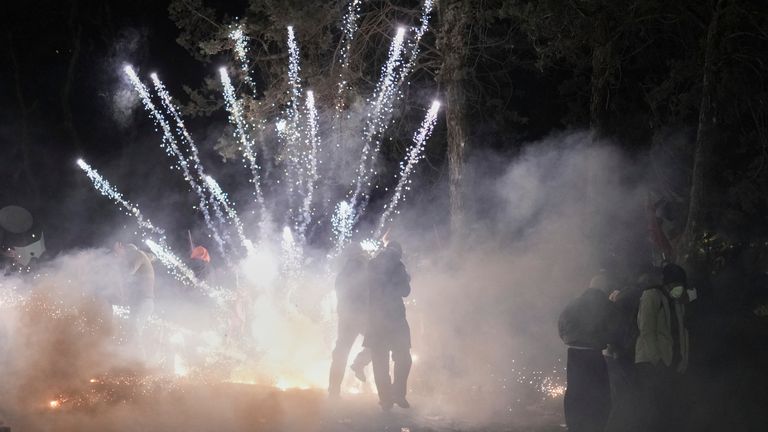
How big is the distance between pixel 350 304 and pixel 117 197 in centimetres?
1495

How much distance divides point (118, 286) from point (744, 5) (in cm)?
1019

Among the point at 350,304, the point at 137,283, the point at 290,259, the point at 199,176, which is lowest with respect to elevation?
the point at 350,304

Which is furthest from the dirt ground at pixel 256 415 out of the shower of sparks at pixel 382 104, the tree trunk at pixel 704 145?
the shower of sparks at pixel 382 104

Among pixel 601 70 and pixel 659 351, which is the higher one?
pixel 601 70

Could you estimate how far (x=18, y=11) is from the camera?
22844 millimetres

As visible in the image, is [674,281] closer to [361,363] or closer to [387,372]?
[387,372]

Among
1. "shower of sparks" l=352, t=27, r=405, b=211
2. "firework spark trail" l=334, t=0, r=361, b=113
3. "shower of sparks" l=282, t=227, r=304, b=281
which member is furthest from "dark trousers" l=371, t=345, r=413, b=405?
"shower of sparks" l=352, t=27, r=405, b=211

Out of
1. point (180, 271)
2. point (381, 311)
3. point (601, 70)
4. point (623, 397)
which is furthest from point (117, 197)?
point (623, 397)

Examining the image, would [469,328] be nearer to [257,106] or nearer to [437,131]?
[257,106]

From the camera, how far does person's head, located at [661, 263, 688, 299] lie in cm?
988

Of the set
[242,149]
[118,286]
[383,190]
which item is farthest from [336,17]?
[383,190]

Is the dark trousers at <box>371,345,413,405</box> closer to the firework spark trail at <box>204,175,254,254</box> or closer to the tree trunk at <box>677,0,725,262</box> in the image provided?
the tree trunk at <box>677,0,725,262</box>

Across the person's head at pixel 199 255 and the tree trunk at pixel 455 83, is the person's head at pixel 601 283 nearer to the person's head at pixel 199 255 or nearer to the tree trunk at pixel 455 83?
the tree trunk at pixel 455 83

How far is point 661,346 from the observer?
9.51 metres
